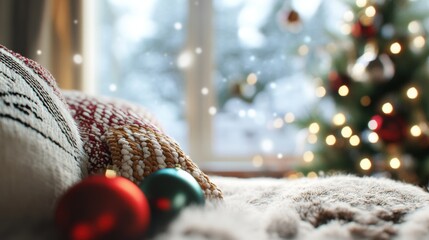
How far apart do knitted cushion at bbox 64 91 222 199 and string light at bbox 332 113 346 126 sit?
5.08 feet

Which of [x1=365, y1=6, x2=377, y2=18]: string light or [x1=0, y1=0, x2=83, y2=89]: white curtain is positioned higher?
[x1=365, y1=6, x2=377, y2=18]: string light

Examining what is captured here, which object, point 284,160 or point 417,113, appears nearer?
point 417,113

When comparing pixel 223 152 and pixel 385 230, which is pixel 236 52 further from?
pixel 385 230

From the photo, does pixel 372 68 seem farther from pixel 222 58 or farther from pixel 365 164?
pixel 222 58

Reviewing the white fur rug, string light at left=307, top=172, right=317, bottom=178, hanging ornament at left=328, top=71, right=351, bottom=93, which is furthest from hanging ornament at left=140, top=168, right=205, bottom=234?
hanging ornament at left=328, top=71, right=351, bottom=93

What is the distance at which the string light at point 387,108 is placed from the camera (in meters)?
2.14

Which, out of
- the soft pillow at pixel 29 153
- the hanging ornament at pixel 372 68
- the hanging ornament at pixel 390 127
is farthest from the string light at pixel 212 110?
the soft pillow at pixel 29 153

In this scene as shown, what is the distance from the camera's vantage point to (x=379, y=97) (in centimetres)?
221

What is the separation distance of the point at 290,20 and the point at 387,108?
0.70 m

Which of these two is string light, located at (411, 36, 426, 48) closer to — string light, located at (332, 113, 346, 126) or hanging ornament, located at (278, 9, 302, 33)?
string light, located at (332, 113, 346, 126)

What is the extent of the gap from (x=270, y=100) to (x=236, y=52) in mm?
335

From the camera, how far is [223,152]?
2.76 m

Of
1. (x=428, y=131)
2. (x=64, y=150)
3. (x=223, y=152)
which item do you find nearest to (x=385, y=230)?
(x=64, y=150)

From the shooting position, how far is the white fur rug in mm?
560
